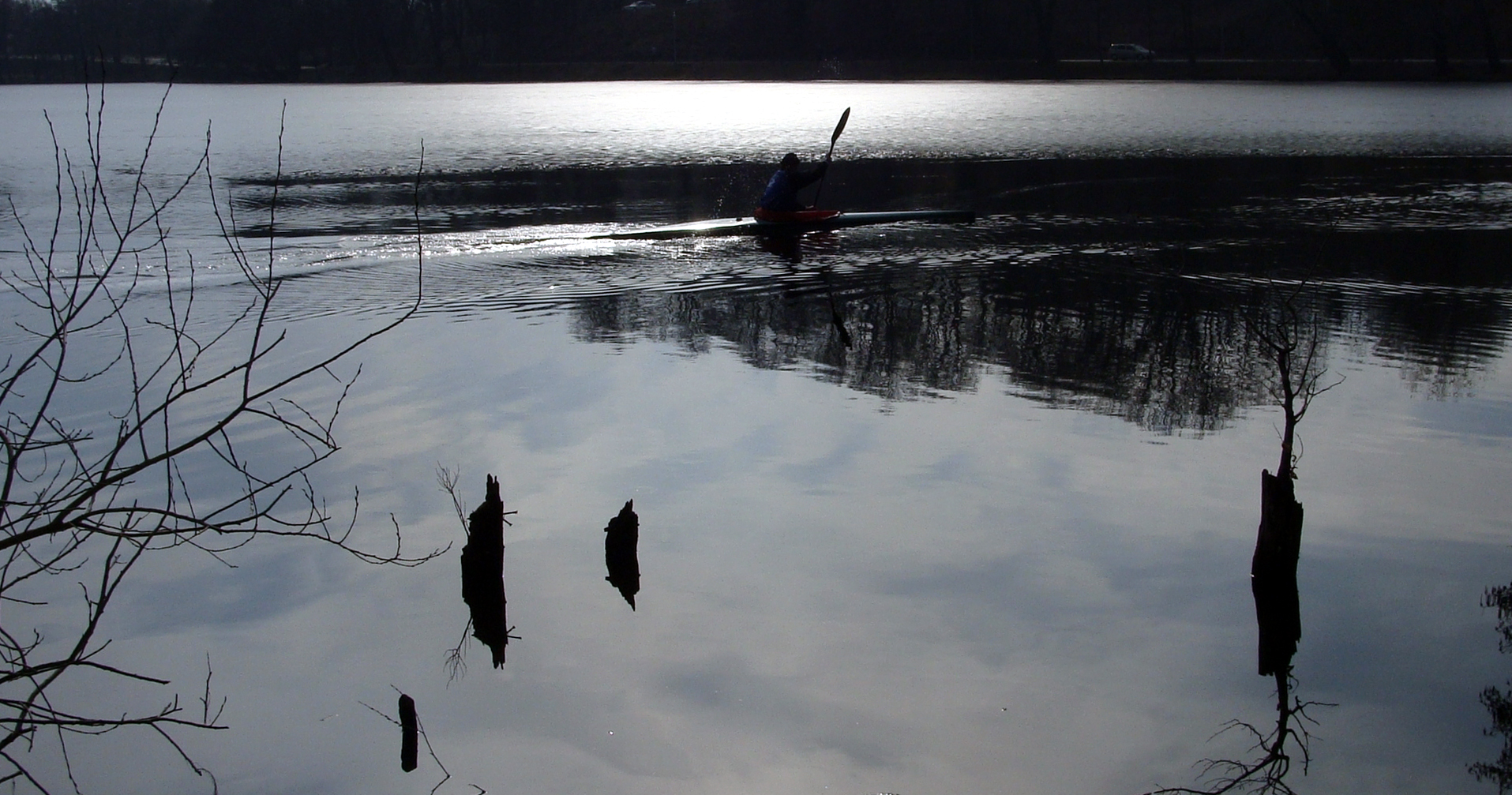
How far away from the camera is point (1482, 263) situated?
1683 centimetres

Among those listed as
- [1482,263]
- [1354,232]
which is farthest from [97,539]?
[1354,232]

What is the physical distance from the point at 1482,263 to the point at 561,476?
1380 centimetres

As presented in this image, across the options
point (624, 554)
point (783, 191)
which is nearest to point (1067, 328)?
point (783, 191)

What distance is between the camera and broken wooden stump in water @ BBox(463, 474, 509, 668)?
21.9ft

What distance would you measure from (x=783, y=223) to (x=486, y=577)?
41.0 ft

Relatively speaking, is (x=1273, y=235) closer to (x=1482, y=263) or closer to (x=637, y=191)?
(x=1482, y=263)

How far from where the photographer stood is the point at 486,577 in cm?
689

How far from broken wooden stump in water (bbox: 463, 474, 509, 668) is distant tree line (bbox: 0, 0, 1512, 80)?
64094 mm

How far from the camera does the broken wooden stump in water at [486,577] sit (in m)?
6.68

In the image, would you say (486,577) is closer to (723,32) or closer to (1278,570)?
(1278,570)

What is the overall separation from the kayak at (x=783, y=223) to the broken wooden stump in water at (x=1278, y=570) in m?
12.4

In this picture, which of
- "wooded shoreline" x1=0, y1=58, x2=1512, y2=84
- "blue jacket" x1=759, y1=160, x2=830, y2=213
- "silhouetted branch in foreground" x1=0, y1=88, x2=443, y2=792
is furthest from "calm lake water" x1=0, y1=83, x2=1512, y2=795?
"wooded shoreline" x1=0, y1=58, x2=1512, y2=84

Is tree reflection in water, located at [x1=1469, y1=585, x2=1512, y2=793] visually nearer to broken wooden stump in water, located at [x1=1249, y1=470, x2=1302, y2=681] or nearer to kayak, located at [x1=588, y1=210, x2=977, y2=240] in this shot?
broken wooden stump in water, located at [x1=1249, y1=470, x2=1302, y2=681]

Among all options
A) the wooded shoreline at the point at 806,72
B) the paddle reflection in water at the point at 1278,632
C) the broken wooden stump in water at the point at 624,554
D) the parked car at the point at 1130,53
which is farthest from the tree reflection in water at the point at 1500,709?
the parked car at the point at 1130,53
